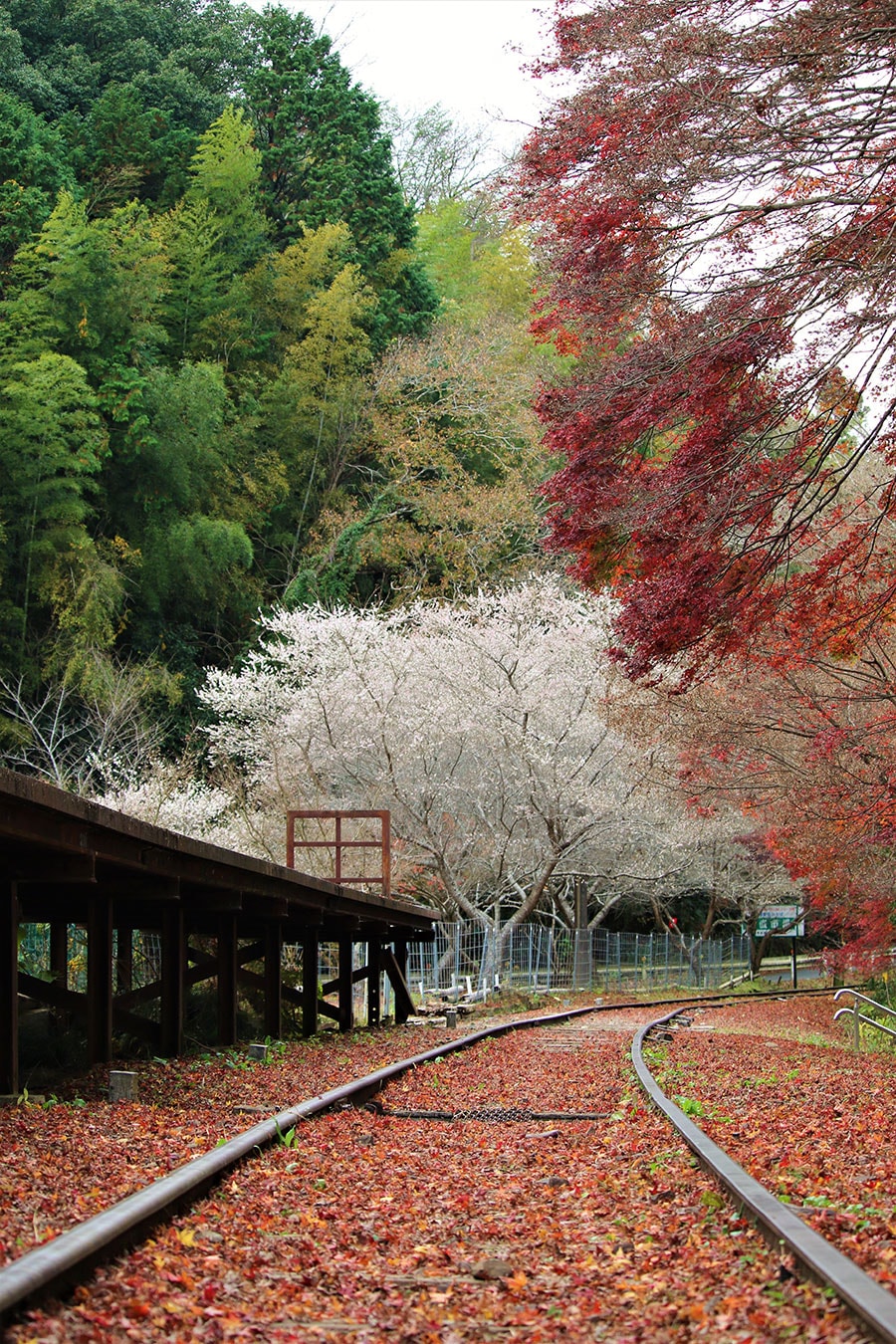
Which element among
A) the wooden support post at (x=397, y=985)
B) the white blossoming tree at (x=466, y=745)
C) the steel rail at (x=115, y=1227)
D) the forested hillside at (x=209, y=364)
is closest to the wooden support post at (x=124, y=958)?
the wooden support post at (x=397, y=985)

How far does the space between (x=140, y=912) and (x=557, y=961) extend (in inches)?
1023

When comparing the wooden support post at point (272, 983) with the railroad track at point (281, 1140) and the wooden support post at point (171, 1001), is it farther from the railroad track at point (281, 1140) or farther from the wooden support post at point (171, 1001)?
the railroad track at point (281, 1140)

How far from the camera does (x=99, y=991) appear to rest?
10.3m

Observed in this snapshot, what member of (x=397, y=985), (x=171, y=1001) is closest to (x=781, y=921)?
(x=397, y=985)

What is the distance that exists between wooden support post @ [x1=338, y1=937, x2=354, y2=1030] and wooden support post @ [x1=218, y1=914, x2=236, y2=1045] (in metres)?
4.85

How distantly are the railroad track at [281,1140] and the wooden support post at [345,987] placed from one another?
29.3 feet

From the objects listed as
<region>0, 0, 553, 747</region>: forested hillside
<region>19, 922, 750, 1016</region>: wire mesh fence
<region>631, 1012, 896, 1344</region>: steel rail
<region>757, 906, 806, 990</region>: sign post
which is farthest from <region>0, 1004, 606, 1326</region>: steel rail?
<region>757, 906, 806, 990</region>: sign post

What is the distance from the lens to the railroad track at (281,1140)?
3.42 m

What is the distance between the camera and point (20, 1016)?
13.3m

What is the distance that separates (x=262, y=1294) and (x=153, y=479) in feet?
137

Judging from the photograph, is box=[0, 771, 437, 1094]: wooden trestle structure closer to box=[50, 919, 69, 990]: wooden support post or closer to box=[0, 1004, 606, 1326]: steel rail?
box=[50, 919, 69, 990]: wooden support post

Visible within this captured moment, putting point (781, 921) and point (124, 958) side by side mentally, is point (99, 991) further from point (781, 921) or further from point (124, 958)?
point (781, 921)

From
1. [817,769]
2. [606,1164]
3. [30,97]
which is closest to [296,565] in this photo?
[30,97]

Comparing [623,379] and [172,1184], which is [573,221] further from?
[172,1184]
